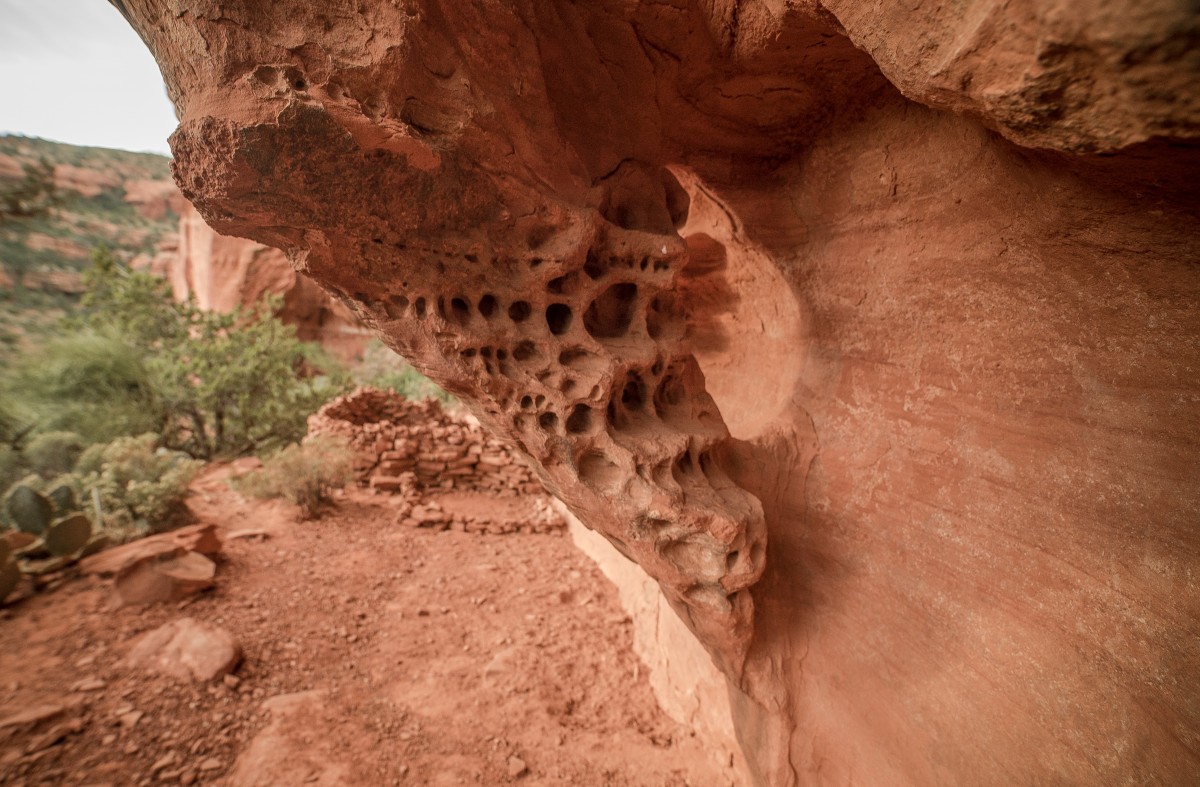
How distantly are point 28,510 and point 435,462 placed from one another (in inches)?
147

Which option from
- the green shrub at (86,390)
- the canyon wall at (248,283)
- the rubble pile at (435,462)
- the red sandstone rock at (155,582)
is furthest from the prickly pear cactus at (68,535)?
the canyon wall at (248,283)

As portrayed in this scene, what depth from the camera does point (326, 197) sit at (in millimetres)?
1811

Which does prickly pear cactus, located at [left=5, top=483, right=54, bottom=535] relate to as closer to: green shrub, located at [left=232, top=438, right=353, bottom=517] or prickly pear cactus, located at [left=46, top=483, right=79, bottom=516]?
prickly pear cactus, located at [left=46, top=483, right=79, bottom=516]

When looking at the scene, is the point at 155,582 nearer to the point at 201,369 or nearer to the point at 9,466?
the point at 9,466

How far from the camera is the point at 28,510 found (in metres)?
4.57

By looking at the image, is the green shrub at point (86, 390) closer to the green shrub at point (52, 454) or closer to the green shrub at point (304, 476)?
the green shrub at point (52, 454)

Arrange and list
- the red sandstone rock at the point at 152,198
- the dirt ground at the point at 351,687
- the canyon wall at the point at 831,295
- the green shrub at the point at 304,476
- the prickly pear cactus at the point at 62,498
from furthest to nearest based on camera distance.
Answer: the red sandstone rock at the point at 152,198 → the green shrub at the point at 304,476 → the prickly pear cactus at the point at 62,498 → the dirt ground at the point at 351,687 → the canyon wall at the point at 831,295

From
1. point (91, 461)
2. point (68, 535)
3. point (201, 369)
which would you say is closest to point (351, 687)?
point (68, 535)

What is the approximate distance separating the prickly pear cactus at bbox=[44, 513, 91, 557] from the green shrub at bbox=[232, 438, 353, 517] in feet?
4.99

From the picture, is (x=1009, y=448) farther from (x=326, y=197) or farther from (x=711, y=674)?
(x=326, y=197)

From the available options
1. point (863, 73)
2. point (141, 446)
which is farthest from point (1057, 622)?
point (141, 446)

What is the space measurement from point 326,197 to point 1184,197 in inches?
98.9

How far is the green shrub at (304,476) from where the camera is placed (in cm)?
559

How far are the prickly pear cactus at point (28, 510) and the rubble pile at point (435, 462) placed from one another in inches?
99.5
